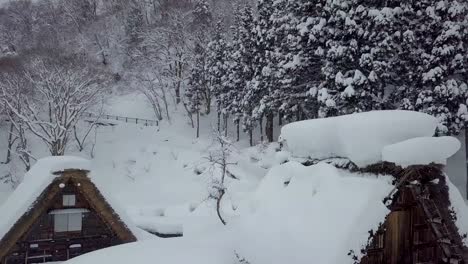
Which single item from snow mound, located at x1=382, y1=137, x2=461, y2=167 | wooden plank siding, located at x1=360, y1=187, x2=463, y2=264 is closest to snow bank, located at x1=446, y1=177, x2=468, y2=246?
wooden plank siding, located at x1=360, y1=187, x2=463, y2=264

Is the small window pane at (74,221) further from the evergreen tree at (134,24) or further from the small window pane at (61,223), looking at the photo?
the evergreen tree at (134,24)

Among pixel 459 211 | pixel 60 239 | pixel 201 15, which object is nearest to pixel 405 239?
pixel 459 211

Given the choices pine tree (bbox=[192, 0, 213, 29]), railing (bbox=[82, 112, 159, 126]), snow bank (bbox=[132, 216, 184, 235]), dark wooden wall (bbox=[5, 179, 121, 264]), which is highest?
pine tree (bbox=[192, 0, 213, 29])

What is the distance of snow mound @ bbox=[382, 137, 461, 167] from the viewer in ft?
25.0

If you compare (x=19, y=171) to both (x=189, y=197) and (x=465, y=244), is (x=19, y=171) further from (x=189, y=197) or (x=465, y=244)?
(x=465, y=244)

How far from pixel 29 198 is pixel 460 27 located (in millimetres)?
20353

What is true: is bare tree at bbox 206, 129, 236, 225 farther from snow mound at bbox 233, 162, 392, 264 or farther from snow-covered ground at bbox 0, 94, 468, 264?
snow mound at bbox 233, 162, 392, 264

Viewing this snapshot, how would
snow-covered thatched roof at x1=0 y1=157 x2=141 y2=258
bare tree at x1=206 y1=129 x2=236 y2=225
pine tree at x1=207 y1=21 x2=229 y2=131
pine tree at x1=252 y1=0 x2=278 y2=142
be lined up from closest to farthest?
snow-covered thatched roof at x1=0 y1=157 x2=141 y2=258
bare tree at x1=206 y1=129 x2=236 y2=225
pine tree at x1=252 y1=0 x2=278 y2=142
pine tree at x1=207 y1=21 x2=229 y2=131

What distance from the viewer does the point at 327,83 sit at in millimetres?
20656

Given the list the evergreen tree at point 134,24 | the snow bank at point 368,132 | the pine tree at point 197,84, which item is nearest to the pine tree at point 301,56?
the snow bank at point 368,132

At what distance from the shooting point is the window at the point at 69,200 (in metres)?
17.7

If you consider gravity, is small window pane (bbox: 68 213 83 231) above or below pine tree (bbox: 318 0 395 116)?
below

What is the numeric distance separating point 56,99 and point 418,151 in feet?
101

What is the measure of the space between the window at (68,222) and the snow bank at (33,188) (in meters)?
1.33
